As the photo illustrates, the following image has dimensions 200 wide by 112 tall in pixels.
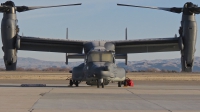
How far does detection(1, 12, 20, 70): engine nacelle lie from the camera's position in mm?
51625

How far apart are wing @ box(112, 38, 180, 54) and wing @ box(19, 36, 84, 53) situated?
13.9 feet

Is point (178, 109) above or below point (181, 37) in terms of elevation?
below

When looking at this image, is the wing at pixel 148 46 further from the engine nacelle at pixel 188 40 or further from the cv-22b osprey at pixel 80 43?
the engine nacelle at pixel 188 40

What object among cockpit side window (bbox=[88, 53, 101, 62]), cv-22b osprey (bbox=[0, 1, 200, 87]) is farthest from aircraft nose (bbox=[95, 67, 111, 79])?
cv-22b osprey (bbox=[0, 1, 200, 87])

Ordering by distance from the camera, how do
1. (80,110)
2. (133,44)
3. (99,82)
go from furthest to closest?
(133,44) < (99,82) < (80,110)

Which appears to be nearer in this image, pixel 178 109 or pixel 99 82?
pixel 178 109

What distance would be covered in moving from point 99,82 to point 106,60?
182 cm

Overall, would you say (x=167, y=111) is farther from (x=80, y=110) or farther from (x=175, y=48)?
(x=175, y=48)

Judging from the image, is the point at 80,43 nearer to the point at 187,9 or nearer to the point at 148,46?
the point at 148,46

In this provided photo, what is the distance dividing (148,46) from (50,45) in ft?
34.0

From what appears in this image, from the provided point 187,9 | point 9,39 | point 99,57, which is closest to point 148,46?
point 187,9

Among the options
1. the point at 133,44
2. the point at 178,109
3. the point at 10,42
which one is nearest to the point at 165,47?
the point at 133,44

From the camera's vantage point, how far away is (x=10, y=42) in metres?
52.8

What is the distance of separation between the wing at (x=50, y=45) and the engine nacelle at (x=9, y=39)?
990mm
